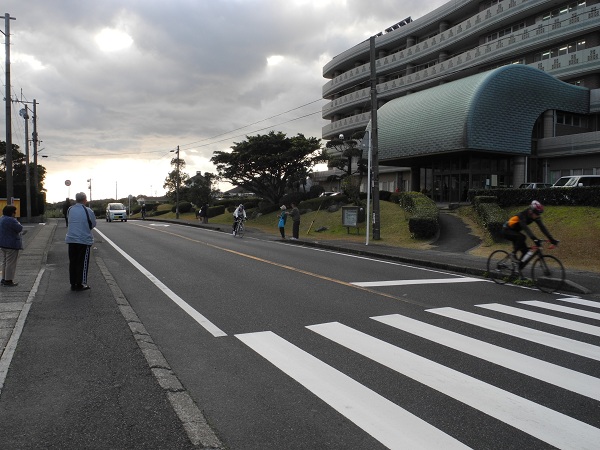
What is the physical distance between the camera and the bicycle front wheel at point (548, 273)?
9.50 m

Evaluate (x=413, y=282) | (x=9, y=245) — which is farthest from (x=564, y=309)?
(x=9, y=245)

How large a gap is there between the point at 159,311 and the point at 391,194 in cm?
2805

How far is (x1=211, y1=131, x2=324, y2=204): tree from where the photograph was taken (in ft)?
125

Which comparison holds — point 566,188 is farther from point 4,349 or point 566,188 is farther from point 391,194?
point 4,349

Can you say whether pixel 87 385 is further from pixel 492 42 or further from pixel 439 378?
pixel 492 42

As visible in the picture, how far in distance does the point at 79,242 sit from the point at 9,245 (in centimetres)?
163

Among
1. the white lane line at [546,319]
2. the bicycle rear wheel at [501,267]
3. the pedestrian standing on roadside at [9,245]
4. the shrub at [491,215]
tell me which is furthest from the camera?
the shrub at [491,215]

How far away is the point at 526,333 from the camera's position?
609 centimetres

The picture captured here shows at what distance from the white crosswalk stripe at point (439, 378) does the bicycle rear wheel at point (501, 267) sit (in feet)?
11.0

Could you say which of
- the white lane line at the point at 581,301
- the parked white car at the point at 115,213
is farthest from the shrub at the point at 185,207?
the white lane line at the point at 581,301

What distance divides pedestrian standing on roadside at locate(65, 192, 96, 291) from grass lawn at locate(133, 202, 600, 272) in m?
12.1

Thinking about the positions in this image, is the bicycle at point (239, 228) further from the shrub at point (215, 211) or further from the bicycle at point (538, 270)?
the shrub at point (215, 211)

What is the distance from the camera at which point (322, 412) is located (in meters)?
3.72

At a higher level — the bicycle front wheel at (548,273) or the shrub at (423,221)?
the shrub at (423,221)
